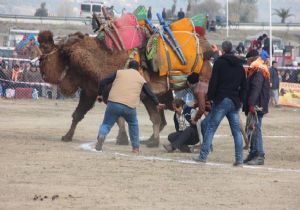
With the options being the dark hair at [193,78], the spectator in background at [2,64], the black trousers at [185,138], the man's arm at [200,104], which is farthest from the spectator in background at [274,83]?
the man's arm at [200,104]

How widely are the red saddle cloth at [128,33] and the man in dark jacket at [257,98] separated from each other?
3078mm

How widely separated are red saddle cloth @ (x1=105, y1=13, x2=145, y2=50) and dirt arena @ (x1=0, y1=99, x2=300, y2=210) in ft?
6.12

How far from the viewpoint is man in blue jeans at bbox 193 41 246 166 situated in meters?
14.3

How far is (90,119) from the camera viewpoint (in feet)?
78.2

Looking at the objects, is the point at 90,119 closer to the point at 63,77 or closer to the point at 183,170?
the point at 63,77

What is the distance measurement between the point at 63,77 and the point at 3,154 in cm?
311

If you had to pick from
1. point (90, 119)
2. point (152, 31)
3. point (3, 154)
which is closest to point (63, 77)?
point (152, 31)

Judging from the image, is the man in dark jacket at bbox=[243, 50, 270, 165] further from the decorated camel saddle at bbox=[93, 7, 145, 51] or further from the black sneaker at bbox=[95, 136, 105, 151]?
the decorated camel saddle at bbox=[93, 7, 145, 51]

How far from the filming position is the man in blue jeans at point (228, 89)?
→ 14305 millimetres

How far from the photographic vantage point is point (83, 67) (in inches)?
683

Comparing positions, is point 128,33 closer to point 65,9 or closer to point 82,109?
point 82,109

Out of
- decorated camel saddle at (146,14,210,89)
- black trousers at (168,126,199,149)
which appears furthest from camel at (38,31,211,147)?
black trousers at (168,126,199,149)

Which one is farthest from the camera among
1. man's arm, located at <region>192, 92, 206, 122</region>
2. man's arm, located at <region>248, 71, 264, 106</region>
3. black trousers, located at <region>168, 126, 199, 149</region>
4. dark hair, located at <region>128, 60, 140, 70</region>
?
black trousers, located at <region>168, 126, 199, 149</region>

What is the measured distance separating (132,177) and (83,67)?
16.9 feet
